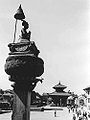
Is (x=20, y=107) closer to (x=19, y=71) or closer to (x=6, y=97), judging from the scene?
(x=19, y=71)

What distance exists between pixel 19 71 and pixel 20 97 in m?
0.79

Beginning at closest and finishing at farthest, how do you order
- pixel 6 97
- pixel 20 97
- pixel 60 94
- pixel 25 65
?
pixel 25 65
pixel 20 97
pixel 60 94
pixel 6 97

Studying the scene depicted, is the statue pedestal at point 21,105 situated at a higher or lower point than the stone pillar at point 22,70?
lower

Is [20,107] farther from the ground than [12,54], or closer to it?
closer to it

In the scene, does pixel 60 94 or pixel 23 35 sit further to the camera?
pixel 60 94

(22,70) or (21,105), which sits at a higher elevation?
(22,70)

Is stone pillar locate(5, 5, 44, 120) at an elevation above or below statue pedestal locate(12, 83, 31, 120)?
above

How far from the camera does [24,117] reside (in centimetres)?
623

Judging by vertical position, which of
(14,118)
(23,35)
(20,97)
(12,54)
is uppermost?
(23,35)

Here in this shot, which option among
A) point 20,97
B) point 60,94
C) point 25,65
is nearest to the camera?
point 25,65

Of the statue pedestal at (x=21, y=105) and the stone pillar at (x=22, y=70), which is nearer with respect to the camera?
the stone pillar at (x=22, y=70)

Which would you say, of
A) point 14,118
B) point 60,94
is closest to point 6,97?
point 60,94

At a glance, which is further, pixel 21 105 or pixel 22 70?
pixel 21 105

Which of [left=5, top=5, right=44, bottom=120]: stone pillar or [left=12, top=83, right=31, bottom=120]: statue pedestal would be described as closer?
[left=5, top=5, right=44, bottom=120]: stone pillar
